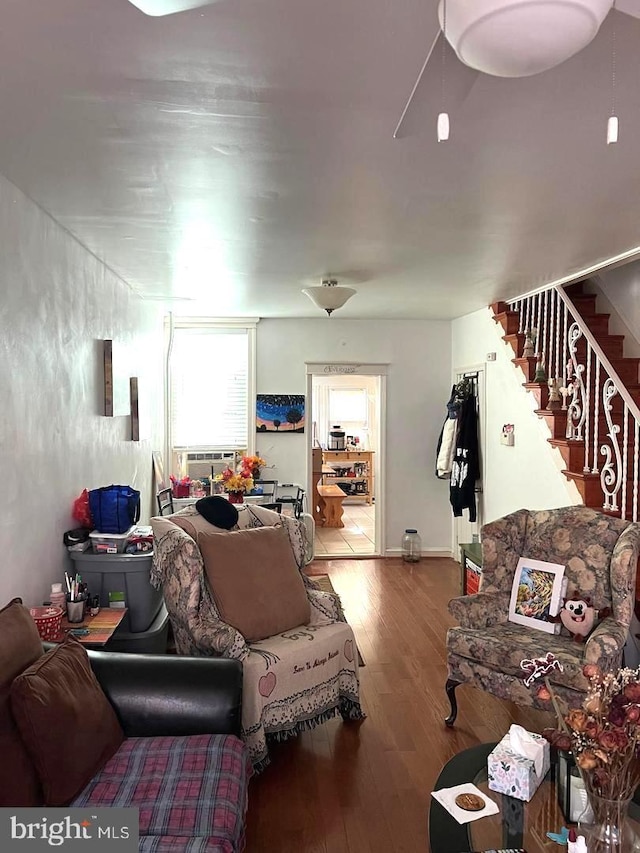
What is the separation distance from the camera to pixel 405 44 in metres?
1.55

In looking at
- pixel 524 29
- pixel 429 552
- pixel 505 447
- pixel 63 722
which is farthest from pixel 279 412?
pixel 524 29

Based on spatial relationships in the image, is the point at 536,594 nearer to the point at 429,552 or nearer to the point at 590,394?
the point at 590,394

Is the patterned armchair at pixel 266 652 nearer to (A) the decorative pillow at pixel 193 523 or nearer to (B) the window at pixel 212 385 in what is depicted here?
(A) the decorative pillow at pixel 193 523

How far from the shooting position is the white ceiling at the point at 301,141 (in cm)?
151

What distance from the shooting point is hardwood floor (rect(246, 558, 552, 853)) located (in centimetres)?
241

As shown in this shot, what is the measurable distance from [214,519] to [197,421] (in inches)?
131

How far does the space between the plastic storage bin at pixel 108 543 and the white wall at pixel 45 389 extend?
161 mm

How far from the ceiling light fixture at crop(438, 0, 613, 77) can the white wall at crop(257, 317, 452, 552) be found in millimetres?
5614

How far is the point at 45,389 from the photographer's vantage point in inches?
118

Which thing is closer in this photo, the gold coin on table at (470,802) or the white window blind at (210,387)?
the gold coin on table at (470,802)

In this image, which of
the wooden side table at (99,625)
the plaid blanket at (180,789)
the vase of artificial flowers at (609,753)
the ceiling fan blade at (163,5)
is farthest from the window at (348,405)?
the ceiling fan blade at (163,5)

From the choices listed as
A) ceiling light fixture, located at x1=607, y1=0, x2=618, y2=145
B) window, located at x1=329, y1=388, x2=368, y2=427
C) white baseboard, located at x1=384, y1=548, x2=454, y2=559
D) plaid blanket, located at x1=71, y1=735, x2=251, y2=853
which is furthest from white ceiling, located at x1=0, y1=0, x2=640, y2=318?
window, located at x1=329, y1=388, x2=368, y2=427

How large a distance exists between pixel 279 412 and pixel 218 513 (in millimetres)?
3295

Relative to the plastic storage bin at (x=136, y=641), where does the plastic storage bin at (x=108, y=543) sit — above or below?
above
